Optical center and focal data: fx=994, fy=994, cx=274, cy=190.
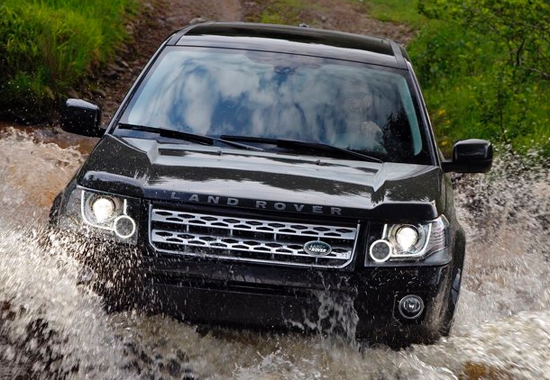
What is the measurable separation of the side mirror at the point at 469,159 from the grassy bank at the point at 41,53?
6.16 m

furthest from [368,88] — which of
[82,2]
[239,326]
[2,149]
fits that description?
[82,2]

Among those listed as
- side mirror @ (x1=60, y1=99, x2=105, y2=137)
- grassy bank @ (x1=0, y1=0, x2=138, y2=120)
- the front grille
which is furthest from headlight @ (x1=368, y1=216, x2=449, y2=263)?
grassy bank @ (x1=0, y1=0, x2=138, y2=120)

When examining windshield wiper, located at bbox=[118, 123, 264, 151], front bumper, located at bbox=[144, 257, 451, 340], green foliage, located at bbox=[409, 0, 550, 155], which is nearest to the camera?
front bumper, located at bbox=[144, 257, 451, 340]

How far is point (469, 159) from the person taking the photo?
16.6 feet

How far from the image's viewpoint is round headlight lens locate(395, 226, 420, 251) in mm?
3986

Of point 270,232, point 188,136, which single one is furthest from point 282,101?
point 270,232

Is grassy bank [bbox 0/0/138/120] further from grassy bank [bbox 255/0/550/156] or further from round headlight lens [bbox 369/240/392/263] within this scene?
round headlight lens [bbox 369/240/392/263]

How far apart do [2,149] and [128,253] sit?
18.2ft

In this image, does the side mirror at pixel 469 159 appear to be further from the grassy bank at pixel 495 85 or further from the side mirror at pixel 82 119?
the grassy bank at pixel 495 85

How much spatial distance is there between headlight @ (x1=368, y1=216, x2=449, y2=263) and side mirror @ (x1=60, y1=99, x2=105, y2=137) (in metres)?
1.85

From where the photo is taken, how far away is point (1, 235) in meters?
5.39

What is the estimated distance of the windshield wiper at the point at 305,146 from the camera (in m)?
4.70

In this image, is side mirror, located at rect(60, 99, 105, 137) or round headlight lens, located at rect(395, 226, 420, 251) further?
side mirror, located at rect(60, 99, 105, 137)

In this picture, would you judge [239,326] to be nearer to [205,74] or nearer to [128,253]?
[128,253]
